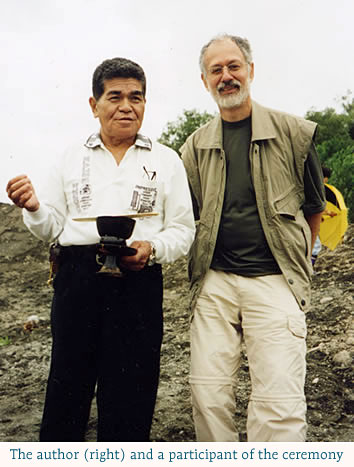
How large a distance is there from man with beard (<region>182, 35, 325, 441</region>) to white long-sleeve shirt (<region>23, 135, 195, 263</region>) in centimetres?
37

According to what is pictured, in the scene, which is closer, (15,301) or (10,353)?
(10,353)

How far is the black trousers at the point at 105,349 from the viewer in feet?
7.61

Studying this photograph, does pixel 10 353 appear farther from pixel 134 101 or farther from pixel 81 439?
pixel 134 101

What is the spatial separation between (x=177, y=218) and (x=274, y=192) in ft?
1.92

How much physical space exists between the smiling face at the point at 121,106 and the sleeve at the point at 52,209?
0.29 m

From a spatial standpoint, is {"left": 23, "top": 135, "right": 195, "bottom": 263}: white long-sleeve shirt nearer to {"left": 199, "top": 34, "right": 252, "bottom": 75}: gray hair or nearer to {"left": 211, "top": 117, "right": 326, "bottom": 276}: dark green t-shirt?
{"left": 211, "top": 117, "right": 326, "bottom": 276}: dark green t-shirt

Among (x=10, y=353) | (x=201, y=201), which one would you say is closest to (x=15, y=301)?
(x=10, y=353)

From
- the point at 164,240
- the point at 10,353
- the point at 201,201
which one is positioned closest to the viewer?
the point at 164,240

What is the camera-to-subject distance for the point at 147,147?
2439 millimetres

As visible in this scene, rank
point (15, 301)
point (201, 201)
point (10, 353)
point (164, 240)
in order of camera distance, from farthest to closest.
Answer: point (15, 301) → point (10, 353) → point (201, 201) → point (164, 240)

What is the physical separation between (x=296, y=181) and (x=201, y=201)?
507 mm

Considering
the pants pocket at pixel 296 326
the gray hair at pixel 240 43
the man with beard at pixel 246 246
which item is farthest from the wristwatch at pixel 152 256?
the gray hair at pixel 240 43

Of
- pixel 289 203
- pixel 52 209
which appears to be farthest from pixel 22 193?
pixel 289 203

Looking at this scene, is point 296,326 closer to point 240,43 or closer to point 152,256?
point 152,256
